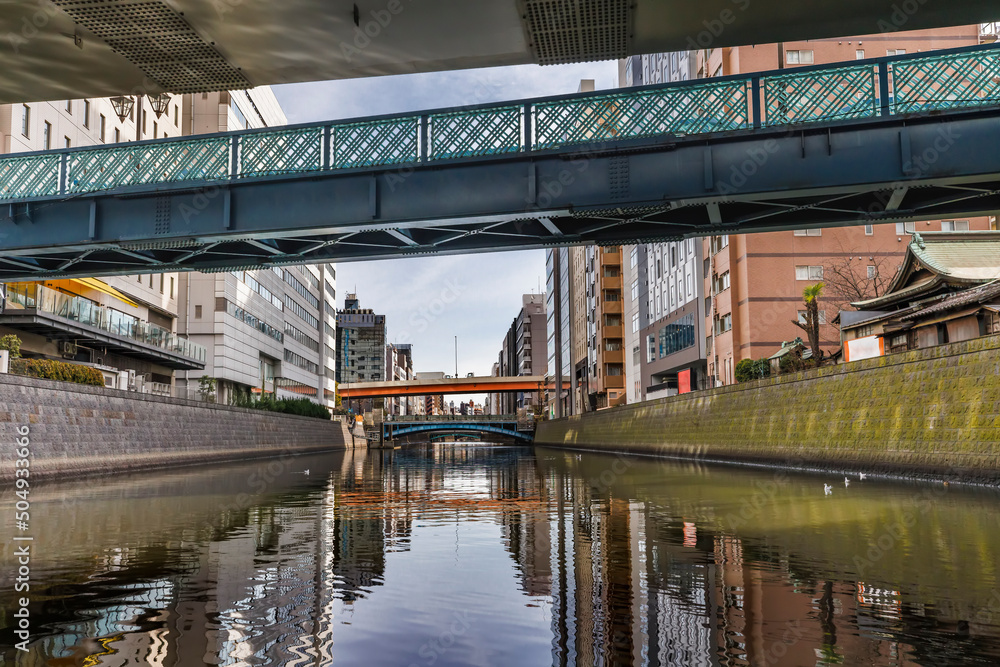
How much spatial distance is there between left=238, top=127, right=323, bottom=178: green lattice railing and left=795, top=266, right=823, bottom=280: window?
4093 cm

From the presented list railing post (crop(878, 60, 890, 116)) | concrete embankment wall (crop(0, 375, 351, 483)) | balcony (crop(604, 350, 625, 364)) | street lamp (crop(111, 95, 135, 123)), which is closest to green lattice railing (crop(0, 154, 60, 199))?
concrete embankment wall (crop(0, 375, 351, 483))

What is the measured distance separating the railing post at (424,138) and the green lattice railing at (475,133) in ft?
0.21

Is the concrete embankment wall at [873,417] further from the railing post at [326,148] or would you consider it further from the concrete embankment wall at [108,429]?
the concrete embankment wall at [108,429]

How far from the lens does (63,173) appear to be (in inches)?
862

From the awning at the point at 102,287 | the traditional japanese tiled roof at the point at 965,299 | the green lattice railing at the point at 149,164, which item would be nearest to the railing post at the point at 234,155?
the green lattice railing at the point at 149,164

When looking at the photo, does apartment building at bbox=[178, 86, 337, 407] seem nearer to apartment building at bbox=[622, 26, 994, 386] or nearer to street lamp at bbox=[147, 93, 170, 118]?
street lamp at bbox=[147, 93, 170, 118]

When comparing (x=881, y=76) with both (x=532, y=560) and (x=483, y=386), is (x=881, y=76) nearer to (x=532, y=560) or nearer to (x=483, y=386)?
(x=532, y=560)

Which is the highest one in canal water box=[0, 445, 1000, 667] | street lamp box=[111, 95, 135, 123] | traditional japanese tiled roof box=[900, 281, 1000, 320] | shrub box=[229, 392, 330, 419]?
street lamp box=[111, 95, 135, 123]

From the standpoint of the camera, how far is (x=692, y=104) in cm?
1916

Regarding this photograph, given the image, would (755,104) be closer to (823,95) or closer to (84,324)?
(823,95)

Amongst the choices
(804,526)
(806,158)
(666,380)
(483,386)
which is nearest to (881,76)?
(806,158)

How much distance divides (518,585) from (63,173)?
19214 mm

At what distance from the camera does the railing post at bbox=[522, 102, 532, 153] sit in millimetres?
19672

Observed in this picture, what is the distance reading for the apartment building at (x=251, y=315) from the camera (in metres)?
68.1
